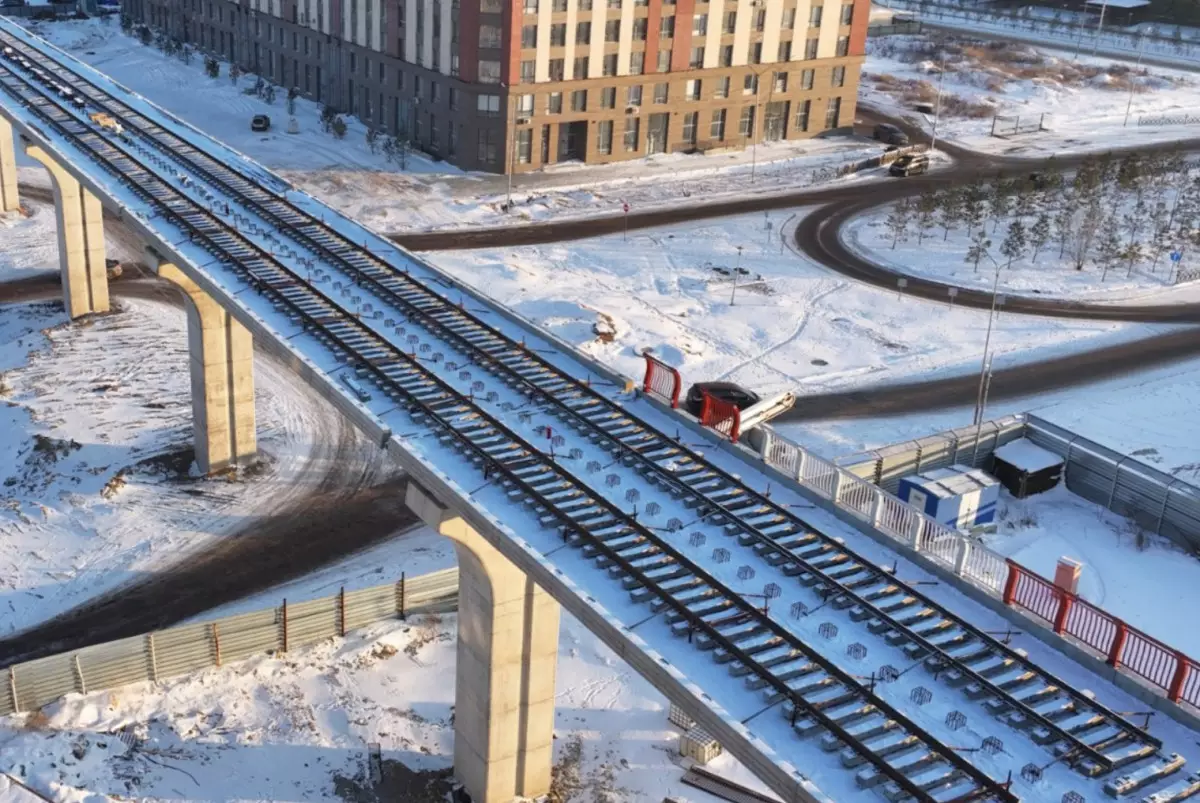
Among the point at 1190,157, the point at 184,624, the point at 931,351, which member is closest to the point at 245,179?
the point at 184,624

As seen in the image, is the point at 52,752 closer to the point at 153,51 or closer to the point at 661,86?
the point at 661,86

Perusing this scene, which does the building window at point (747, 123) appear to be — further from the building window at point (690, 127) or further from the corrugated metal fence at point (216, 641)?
the corrugated metal fence at point (216, 641)

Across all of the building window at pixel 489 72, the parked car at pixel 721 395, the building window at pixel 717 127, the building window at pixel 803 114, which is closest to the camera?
the parked car at pixel 721 395

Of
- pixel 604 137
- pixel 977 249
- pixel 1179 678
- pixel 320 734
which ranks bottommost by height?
pixel 320 734

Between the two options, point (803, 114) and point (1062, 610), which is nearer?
point (1062, 610)

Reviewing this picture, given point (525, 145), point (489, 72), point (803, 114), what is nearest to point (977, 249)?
point (525, 145)

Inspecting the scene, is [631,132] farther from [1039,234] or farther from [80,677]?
[80,677]

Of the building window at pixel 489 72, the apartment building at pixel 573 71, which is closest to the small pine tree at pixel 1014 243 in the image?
the apartment building at pixel 573 71
